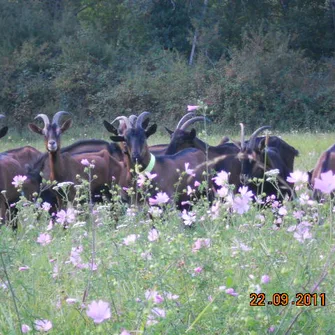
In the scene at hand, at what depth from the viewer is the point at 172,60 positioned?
37.2 metres

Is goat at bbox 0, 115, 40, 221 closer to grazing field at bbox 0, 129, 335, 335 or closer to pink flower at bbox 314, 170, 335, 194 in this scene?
grazing field at bbox 0, 129, 335, 335

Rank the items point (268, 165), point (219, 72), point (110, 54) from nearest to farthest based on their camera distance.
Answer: point (268, 165)
point (219, 72)
point (110, 54)

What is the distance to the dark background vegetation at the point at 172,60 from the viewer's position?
34.0 meters

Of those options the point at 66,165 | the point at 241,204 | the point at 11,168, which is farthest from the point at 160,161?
the point at 241,204

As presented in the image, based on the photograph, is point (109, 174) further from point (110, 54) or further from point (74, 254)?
→ point (110, 54)

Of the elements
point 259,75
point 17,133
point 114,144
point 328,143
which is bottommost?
point 17,133

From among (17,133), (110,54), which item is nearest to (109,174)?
(17,133)

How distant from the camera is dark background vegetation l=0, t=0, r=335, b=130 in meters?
34.0

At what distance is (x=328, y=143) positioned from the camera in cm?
1998

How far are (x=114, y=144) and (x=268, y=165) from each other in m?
2.94
